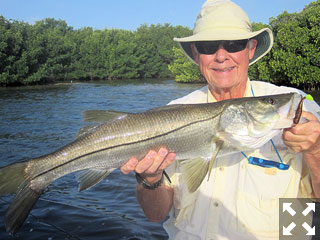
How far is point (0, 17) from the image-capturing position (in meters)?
45.2

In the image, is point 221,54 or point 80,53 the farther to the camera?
point 80,53

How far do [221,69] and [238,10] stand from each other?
740mm

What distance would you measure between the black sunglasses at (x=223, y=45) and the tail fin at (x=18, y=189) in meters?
2.09

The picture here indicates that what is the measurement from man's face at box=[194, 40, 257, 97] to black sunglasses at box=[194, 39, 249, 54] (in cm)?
3

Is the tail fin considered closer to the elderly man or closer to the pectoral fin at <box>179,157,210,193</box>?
the elderly man

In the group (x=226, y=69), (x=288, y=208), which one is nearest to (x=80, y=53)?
(x=226, y=69)

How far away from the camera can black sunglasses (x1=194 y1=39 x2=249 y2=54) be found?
311cm

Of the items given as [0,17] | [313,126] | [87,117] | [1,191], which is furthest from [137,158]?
[0,17]

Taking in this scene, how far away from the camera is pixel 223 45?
3.13 metres

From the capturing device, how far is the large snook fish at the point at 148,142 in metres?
2.66

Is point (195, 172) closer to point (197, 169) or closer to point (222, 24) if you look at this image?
point (197, 169)

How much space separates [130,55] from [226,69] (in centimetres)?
7130

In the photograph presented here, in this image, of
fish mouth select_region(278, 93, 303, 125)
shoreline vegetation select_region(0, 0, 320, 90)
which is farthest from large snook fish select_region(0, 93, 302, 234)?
shoreline vegetation select_region(0, 0, 320, 90)

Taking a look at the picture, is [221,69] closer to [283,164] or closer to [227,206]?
[283,164]
